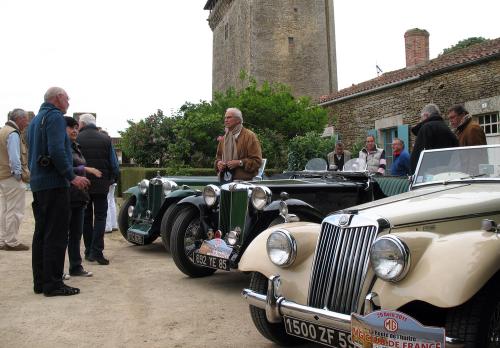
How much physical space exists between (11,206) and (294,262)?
5.29m

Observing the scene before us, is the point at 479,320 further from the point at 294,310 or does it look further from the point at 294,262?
the point at 294,262

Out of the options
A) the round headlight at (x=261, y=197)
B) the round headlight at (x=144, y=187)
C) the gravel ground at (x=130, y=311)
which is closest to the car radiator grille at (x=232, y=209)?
the round headlight at (x=261, y=197)

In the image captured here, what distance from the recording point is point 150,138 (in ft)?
63.1

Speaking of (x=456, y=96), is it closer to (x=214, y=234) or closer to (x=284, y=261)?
(x=214, y=234)

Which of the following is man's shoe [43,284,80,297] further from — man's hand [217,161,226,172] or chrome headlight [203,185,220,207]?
man's hand [217,161,226,172]

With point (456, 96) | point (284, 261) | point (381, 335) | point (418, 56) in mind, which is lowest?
point (381, 335)

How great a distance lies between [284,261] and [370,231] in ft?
2.12

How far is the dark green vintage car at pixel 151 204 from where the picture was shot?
6897mm

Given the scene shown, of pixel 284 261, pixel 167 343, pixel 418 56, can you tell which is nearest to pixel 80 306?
pixel 167 343

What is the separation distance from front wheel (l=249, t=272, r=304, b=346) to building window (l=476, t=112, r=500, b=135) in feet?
35.0

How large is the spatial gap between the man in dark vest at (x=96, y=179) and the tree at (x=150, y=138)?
477 inches

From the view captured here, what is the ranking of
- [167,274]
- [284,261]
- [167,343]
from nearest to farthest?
[284,261] < [167,343] < [167,274]

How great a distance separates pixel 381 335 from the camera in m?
2.62

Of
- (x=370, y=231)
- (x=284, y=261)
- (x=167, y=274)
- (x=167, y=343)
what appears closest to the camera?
(x=370, y=231)
